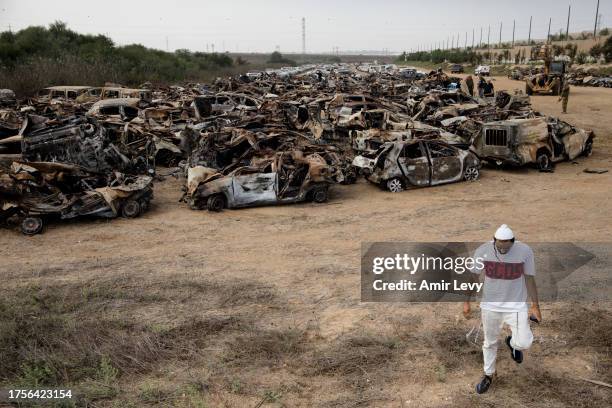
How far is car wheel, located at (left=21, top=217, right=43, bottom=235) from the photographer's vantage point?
34.6 ft

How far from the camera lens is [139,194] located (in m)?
11.8

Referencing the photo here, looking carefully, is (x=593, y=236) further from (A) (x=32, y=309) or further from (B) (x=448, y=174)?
(A) (x=32, y=309)

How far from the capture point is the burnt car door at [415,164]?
540 inches

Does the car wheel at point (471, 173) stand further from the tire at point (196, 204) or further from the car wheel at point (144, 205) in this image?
the car wheel at point (144, 205)

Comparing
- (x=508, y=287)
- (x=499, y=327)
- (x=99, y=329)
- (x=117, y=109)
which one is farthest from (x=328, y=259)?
(x=117, y=109)

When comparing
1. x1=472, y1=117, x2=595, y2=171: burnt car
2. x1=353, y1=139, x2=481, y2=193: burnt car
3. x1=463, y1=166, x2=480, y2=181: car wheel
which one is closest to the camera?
x1=353, y1=139, x2=481, y2=193: burnt car

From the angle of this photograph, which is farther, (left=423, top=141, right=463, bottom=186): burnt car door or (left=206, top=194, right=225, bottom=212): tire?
(left=423, top=141, right=463, bottom=186): burnt car door

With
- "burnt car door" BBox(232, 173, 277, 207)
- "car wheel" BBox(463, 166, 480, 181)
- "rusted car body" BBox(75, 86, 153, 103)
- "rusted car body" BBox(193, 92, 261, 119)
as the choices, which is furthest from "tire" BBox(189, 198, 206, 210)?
"rusted car body" BBox(75, 86, 153, 103)

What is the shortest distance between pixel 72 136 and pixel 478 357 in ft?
36.5

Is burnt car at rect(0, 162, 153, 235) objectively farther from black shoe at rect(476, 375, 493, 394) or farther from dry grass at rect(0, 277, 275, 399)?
black shoe at rect(476, 375, 493, 394)

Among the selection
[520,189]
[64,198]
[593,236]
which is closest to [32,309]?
[64,198]

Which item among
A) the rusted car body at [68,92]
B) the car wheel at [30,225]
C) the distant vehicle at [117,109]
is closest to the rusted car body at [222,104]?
the distant vehicle at [117,109]

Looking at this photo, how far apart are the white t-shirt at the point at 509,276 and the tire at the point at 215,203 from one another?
830cm

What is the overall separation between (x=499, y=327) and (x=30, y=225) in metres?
9.43
